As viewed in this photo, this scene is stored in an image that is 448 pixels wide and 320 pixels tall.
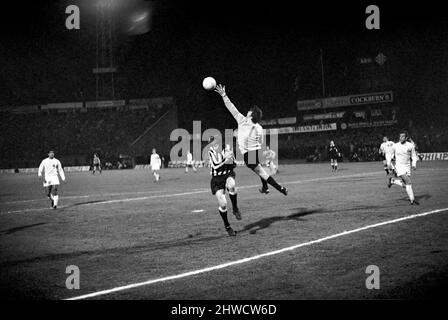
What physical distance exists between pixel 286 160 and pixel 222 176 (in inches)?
1712

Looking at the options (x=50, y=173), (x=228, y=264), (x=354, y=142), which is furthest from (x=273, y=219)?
(x=354, y=142)

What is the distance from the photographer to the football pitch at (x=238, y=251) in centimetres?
568

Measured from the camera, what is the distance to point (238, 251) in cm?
782

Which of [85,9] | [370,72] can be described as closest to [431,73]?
[370,72]

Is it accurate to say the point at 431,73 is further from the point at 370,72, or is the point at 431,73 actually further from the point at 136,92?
the point at 136,92

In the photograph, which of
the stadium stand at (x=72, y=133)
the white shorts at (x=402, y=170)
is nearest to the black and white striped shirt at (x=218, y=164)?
the white shorts at (x=402, y=170)

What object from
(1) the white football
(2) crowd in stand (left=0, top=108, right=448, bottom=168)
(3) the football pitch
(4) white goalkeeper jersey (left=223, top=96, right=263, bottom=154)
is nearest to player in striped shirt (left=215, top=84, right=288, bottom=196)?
(4) white goalkeeper jersey (left=223, top=96, right=263, bottom=154)

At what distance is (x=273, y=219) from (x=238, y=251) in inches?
140

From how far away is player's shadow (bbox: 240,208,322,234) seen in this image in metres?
10.1

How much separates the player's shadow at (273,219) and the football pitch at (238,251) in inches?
→ 1.1

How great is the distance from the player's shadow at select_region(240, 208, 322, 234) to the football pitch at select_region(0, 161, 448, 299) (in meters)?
0.03

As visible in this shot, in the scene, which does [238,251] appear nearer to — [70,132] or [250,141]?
[250,141]

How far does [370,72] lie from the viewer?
1996 inches

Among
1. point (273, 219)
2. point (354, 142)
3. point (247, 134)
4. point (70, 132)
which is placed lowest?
point (273, 219)
